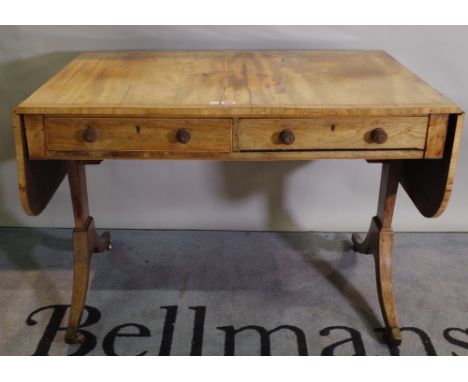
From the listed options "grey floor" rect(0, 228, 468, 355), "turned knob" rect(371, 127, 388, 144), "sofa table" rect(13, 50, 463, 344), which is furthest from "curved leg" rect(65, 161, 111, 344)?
"turned knob" rect(371, 127, 388, 144)

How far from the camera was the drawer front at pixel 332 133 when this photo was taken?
167 centimetres

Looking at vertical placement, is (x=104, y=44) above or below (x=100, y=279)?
above

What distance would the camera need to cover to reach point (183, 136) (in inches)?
65.7

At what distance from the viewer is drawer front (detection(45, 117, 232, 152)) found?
1662 millimetres

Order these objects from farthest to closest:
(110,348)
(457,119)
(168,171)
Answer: (168,171) → (110,348) → (457,119)

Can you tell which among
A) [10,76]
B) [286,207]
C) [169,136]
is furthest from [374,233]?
[10,76]

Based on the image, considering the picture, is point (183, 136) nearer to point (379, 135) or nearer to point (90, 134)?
point (90, 134)

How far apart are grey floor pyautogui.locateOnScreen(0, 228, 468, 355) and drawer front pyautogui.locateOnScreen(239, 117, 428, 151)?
72 cm

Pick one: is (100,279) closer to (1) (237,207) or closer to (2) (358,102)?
(1) (237,207)

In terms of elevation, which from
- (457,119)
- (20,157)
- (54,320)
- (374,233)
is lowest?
(54,320)

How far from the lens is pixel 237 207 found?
8.76ft

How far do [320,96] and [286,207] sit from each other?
1.00 meters

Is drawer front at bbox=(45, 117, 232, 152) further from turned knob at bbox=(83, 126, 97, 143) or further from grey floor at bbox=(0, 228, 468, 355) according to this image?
grey floor at bbox=(0, 228, 468, 355)

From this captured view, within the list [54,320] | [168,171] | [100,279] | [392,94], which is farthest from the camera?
[168,171]
